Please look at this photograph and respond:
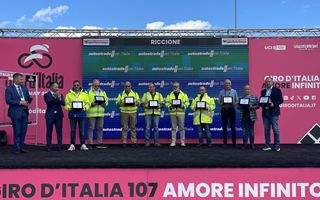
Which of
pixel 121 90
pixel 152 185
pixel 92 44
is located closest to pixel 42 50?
pixel 92 44

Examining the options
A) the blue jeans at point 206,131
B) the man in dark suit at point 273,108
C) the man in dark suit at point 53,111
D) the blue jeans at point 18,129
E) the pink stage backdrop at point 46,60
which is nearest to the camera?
the blue jeans at point 18,129

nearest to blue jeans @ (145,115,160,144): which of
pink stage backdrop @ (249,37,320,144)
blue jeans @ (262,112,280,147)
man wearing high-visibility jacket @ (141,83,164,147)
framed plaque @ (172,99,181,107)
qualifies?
man wearing high-visibility jacket @ (141,83,164,147)

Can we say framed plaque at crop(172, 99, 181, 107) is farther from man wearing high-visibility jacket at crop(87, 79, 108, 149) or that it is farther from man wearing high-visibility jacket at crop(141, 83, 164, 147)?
man wearing high-visibility jacket at crop(87, 79, 108, 149)

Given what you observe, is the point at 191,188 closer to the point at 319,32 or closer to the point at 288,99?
the point at 288,99

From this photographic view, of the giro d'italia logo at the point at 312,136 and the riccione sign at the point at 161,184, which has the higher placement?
the giro d'italia logo at the point at 312,136

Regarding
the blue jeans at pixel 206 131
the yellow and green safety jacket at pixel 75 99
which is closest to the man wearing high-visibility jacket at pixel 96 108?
the yellow and green safety jacket at pixel 75 99

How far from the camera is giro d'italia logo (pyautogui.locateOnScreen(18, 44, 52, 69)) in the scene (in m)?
10.1

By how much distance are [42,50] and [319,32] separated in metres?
7.17

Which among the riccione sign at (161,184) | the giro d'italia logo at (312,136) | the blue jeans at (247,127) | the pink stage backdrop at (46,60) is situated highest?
the pink stage backdrop at (46,60)

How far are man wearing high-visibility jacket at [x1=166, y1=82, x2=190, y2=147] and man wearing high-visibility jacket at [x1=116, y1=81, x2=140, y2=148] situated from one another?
0.81m

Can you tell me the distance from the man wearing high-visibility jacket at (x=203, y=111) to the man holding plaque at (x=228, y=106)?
11.0 inches

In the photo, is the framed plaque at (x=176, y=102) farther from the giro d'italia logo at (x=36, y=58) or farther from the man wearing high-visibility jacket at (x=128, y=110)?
the giro d'italia logo at (x=36, y=58)

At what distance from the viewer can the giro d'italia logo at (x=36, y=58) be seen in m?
10.1

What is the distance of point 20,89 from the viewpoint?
7824 millimetres
